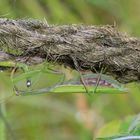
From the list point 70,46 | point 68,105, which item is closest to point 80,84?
point 70,46

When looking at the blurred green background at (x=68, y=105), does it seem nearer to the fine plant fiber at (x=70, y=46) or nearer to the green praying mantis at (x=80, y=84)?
the green praying mantis at (x=80, y=84)

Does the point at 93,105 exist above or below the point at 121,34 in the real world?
above

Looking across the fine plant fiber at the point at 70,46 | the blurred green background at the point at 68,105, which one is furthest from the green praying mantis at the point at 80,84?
the blurred green background at the point at 68,105

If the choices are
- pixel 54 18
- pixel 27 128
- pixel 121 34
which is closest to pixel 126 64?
pixel 121 34

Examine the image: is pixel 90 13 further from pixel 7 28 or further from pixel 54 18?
pixel 7 28

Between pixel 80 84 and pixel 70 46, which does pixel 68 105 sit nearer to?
pixel 80 84

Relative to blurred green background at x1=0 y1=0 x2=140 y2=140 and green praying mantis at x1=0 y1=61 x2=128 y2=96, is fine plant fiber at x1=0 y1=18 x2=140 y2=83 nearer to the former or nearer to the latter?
green praying mantis at x1=0 y1=61 x2=128 y2=96
